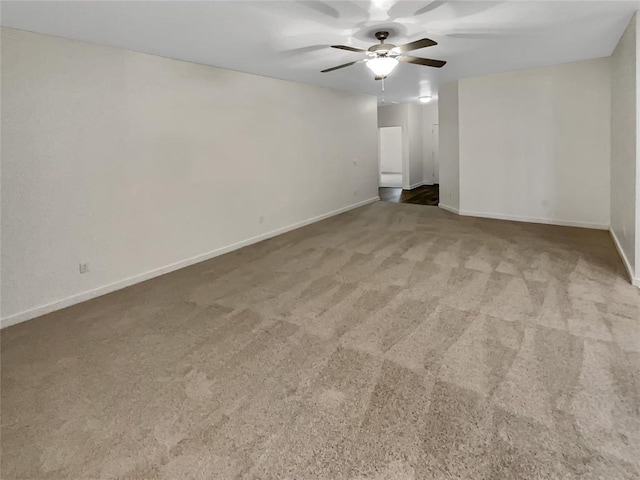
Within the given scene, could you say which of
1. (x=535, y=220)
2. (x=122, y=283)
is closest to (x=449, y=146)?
(x=535, y=220)

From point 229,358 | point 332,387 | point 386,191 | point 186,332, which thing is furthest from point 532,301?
point 386,191

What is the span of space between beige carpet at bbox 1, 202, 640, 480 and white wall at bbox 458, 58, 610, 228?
2.13m

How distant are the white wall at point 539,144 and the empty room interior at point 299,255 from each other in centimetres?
3

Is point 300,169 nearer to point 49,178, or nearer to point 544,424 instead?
point 49,178

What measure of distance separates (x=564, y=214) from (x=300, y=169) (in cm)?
441

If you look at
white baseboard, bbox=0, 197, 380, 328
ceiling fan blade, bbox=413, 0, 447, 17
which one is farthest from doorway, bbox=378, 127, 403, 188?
ceiling fan blade, bbox=413, 0, 447, 17

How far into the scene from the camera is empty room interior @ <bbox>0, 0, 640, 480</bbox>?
192cm

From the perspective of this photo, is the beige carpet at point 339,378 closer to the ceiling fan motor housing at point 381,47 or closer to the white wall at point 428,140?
the ceiling fan motor housing at point 381,47

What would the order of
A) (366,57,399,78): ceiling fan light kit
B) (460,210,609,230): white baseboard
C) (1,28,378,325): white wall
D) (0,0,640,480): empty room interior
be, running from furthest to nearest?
(460,210,609,230): white baseboard < (366,57,399,78): ceiling fan light kit < (1,28,378,325): white wall < (0,0,640,480): empty room interior

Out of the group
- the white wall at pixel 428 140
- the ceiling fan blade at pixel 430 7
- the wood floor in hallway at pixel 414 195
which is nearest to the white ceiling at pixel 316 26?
the ceiling fan blade at pixel 430 7

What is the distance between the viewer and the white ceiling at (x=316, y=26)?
3070mm

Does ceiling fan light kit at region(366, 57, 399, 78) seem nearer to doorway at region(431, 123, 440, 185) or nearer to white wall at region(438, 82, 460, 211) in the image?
white wall at region(438, 82, 460, 211)

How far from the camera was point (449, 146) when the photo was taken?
25.1ft

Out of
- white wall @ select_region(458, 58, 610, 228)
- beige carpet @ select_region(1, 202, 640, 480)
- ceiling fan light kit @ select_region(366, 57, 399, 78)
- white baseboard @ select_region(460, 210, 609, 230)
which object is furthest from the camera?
white baseboard @ select_region(460, 210, 609, 230)
